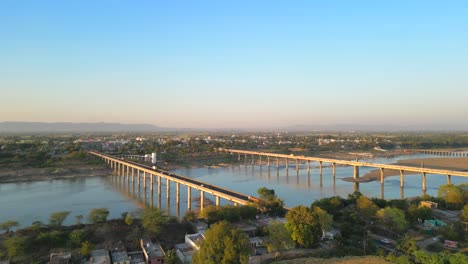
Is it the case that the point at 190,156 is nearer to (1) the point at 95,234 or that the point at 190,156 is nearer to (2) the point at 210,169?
(2) the point at 210,169

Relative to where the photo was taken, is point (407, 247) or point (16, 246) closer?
point (407, 247)

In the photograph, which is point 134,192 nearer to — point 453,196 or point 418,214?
point 418,214

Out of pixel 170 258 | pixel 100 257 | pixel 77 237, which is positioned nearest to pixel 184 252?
pixel 170 258

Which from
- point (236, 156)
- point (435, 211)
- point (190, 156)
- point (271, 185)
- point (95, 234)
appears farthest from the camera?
point (236, 156)

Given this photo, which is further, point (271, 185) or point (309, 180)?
point (309, 180)

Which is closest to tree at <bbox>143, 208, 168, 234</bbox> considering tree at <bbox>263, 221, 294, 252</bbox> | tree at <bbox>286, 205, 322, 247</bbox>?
tree at <bbox>263, 221, 294, 252</bbox>

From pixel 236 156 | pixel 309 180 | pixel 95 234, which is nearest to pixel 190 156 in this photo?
pixel 236 156
